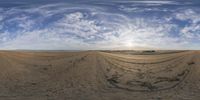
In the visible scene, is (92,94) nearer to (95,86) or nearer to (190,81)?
(95,86)

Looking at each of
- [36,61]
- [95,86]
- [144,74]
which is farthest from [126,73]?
[36,61]

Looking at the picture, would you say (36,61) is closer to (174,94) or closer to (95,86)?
(95,86)

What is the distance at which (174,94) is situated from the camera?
23.2 m

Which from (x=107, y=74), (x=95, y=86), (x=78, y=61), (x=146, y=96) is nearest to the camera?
(x=146, y=96)

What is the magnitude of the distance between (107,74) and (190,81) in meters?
4.98

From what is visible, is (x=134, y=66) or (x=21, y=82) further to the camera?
(x=134, y=66)

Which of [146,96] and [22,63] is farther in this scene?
[22,63]

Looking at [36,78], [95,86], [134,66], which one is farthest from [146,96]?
[36,78]

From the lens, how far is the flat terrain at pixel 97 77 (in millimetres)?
23233

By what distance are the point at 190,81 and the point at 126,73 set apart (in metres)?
3.94

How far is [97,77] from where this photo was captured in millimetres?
26109

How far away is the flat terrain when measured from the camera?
23233mm

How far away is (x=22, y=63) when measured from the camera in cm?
2983

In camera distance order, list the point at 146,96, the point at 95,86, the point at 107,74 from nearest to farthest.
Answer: the point at 146,96
the point at 95,86
the point at 107,74
